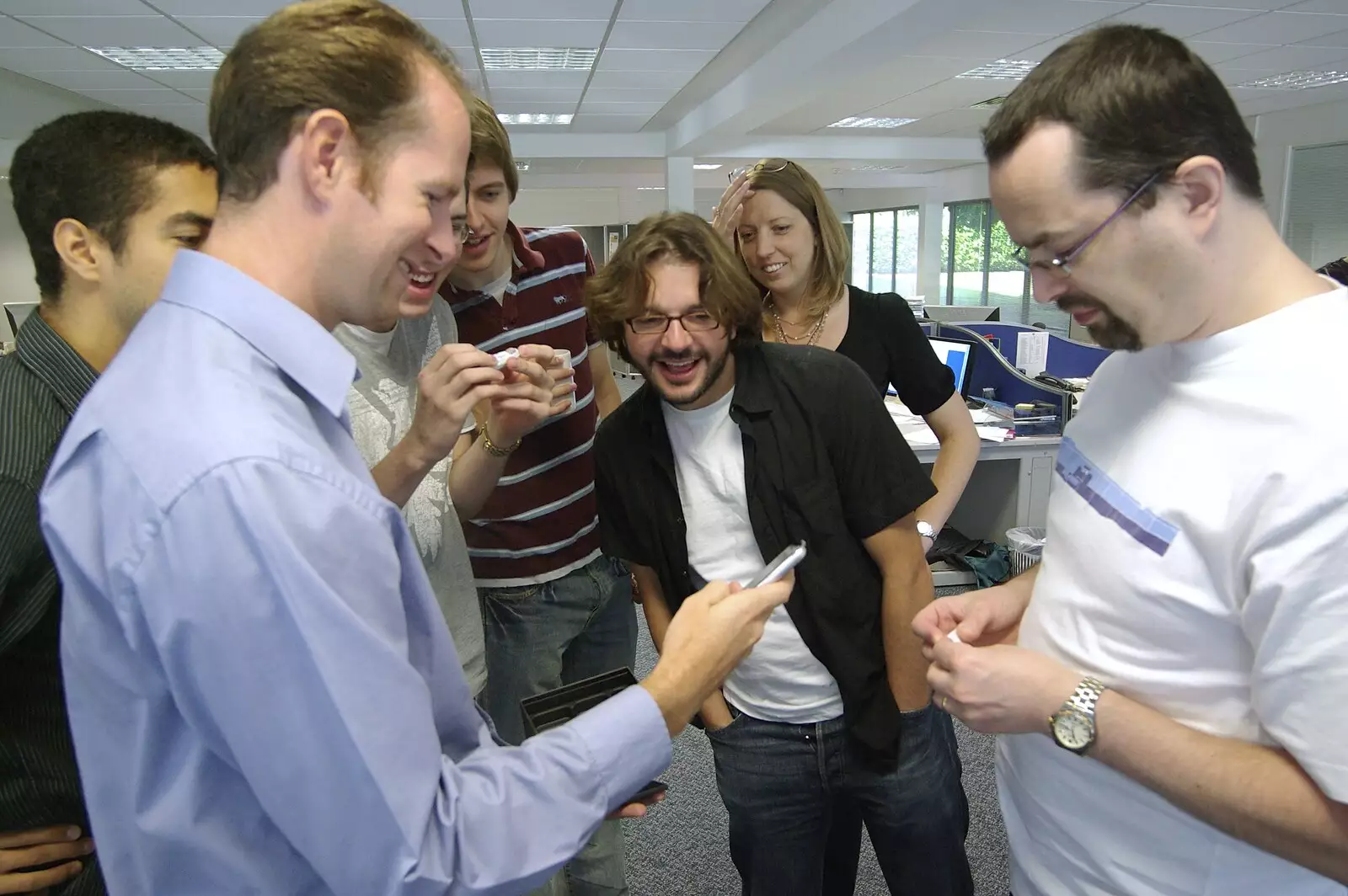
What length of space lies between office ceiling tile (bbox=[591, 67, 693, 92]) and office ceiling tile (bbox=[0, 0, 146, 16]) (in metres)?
3.05

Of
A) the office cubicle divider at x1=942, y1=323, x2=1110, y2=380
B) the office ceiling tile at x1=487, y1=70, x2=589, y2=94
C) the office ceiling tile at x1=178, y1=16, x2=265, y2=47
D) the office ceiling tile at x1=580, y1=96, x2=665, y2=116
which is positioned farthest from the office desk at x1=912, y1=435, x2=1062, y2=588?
the office ceiling tile at x1=580, y1=96, x2=665, y2=116

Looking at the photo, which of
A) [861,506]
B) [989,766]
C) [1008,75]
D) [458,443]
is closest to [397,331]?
[458,443]

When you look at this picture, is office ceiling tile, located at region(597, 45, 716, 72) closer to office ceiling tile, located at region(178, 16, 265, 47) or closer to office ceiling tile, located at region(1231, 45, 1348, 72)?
office ceiling tile, located at region(178, 16, 265, 47)

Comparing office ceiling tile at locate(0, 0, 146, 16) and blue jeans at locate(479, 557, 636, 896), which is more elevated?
office ceiling tile at locate(0, 0, 146, 16)

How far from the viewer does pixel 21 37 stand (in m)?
5.16

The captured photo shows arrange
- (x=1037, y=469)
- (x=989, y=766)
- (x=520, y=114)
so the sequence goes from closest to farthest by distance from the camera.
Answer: (x=989, y=766) < (x=1037, y=469) < (x=520, y=114)

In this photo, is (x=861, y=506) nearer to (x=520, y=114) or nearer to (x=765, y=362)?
(x=765, y=362)

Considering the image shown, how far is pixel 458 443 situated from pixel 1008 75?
21.6ft

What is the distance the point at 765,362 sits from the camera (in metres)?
1.41

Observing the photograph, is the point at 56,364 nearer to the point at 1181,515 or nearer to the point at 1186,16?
the point at 1181,515

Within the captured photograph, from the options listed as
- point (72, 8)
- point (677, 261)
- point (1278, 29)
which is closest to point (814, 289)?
point (677, 261)

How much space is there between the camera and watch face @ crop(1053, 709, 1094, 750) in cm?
87

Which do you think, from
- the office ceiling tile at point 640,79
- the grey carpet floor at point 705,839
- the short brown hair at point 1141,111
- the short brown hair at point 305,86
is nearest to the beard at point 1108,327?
the short brown hair at point 1141,111

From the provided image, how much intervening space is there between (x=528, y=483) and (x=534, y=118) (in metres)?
7.99
